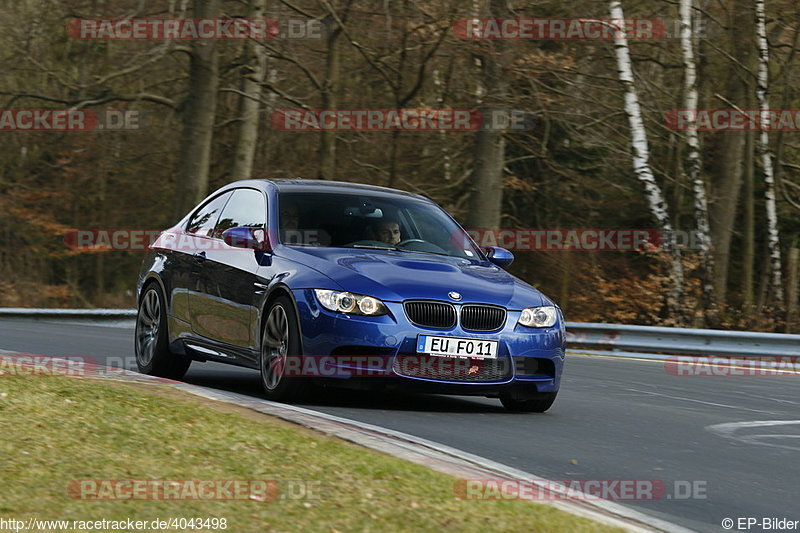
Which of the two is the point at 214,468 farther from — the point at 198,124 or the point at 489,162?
the point at 198,124

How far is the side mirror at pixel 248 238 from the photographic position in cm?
973

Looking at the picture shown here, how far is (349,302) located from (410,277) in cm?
52

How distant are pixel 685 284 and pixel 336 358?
14.8m

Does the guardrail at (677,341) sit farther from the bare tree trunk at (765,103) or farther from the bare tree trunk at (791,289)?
the bare tree trunk at (765,103)

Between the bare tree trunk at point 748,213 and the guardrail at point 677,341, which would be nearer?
the guardrail at point 677,341

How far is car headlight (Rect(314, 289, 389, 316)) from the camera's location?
29.1ft

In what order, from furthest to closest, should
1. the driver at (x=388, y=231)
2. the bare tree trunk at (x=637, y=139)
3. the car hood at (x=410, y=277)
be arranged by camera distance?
the bare tree trunk at (x=637, y=139) → the driver at (x=388, y=231) → the car hood at (x=410, y=277)

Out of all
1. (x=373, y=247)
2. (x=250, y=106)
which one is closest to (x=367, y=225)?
(x=373, y=247)

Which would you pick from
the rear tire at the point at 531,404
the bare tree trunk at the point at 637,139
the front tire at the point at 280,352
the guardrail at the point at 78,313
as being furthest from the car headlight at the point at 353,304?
the bare tree trunk at the point at 637,139

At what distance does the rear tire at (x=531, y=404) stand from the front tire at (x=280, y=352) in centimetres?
172

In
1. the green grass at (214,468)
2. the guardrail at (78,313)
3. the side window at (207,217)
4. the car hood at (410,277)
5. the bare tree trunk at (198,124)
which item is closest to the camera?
the green grass at (214,468)

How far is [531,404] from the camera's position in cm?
985

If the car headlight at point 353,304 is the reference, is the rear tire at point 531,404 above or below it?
below

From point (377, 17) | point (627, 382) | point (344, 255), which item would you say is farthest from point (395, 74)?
point (344, 255)
